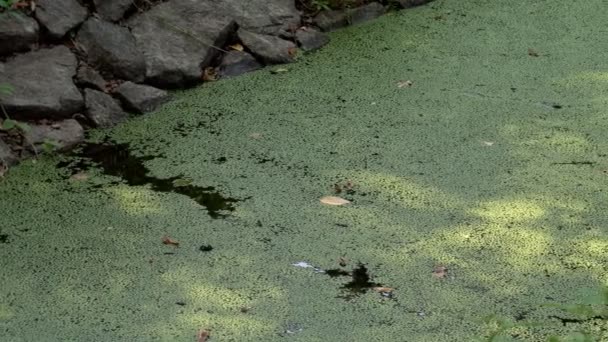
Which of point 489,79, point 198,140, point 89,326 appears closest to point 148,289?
point 89,326

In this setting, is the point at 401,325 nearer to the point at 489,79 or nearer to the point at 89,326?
the point at 89,326

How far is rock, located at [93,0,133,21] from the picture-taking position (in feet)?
11.9

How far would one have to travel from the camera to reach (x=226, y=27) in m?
3.80

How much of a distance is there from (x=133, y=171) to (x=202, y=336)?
3.03 feet

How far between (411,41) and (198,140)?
114cm

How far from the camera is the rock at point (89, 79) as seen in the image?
3.40 metres

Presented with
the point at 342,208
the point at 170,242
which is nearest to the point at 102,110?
the point at 170,242

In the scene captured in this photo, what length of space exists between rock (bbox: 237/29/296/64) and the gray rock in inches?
24.3

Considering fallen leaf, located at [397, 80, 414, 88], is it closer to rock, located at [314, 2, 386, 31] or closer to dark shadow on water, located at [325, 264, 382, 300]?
rock, located at [314, 2, 386, 31]

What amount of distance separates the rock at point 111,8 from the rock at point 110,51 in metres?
0.05

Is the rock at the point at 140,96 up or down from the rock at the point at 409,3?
down

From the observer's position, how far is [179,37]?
3.71 metres

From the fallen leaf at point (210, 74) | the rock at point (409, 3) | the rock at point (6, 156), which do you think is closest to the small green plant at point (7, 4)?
the rock at point (6, 156)

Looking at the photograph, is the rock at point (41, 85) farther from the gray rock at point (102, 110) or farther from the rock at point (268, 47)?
the rock at point (268, 47)
